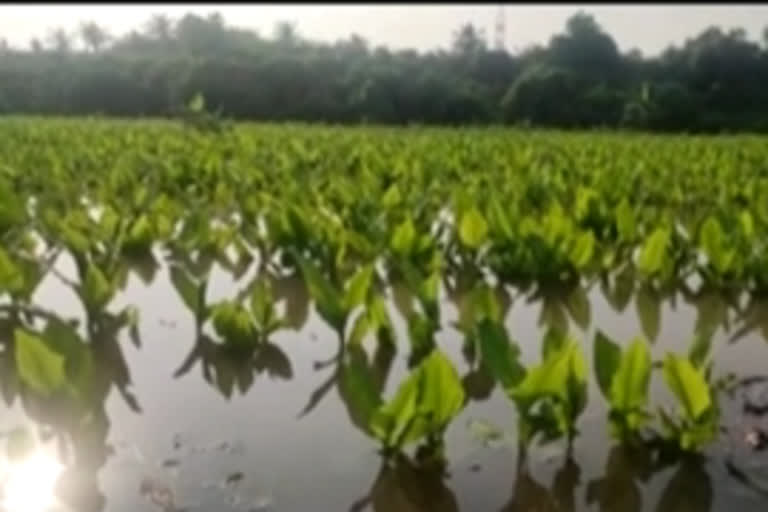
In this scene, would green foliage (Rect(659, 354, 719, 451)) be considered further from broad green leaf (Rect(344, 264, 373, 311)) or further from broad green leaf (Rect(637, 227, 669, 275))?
broad green leaf (Rect(637, 227, 669, 275))

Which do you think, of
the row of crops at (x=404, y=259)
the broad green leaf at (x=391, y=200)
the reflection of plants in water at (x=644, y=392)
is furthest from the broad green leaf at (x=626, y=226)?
the reflection of plants in water at (x=644, y=392)

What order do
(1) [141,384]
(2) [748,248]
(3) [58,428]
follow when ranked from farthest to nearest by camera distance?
(2) [748,248] < (1) [141,384] < (3) [58,428]

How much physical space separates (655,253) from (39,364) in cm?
305

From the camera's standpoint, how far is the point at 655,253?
15.9 ft

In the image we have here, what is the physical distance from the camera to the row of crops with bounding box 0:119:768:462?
268 cm

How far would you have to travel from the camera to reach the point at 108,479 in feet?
8.66

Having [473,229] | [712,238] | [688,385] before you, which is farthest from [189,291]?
[712,238]

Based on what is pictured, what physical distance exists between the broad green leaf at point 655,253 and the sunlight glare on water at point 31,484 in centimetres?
301

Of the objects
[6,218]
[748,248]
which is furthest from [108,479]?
[748,248]

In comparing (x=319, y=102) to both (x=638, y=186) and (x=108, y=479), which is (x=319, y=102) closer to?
(x=638, y=186)

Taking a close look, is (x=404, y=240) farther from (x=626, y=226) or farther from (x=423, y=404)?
(x=423, y=404)

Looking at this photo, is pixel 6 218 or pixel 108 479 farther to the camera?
pixel 6 218

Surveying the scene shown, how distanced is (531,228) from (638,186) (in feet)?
14.2

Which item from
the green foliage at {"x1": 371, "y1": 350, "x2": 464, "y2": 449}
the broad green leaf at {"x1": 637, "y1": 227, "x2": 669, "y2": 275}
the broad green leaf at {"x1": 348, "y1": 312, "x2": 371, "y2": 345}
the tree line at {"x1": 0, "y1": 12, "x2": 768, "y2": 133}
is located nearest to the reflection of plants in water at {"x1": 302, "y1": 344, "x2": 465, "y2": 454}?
the green foliage at {"x1": 371, "y1": 350, "x2": 464, "y2": 449}
